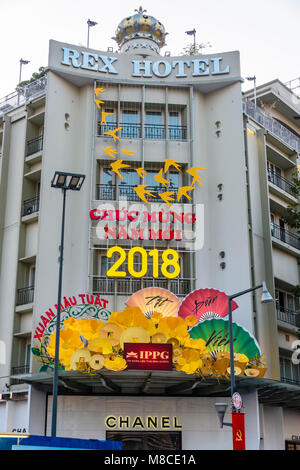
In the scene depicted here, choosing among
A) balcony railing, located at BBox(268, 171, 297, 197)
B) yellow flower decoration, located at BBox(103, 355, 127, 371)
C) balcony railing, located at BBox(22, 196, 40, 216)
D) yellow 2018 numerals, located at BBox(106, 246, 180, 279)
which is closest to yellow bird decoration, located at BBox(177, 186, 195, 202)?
yellow 2018 numerals, located at BBox(106, 246, 180, 279)

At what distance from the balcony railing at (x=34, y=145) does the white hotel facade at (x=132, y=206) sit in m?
0.09

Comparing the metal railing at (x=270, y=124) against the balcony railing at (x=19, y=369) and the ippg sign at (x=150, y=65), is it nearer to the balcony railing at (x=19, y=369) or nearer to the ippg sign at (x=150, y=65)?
the ippg sign at (x=150, y=65)

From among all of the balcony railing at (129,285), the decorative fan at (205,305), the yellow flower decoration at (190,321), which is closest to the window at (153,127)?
the balcony railing at (129,285)

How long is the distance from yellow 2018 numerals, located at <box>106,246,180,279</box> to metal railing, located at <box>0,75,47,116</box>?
12.6 m

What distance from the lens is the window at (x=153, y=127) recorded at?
37.7m

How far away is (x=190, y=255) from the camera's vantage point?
3534 cm

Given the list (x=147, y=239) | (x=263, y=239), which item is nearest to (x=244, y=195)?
(x=263, y=239)

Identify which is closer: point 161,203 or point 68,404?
point 68,404

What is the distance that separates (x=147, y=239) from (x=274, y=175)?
1326cm

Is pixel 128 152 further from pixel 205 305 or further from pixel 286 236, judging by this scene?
pixel 286 236

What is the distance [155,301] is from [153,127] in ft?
40.0

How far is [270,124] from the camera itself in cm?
4359

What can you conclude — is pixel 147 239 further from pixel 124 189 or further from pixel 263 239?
pixel 263 239

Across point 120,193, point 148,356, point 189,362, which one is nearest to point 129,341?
point 148,356
